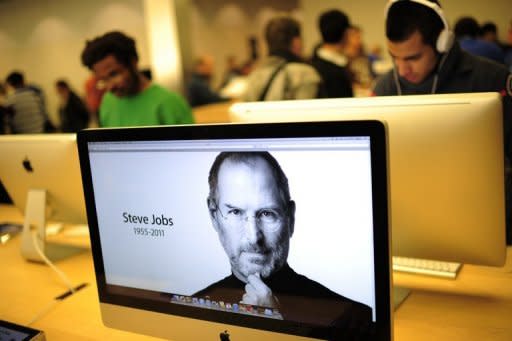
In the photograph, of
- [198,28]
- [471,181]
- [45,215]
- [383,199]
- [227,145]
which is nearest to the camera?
[383,199]

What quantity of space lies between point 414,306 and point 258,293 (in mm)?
453

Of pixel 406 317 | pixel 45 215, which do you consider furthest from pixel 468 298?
pixel 45 215

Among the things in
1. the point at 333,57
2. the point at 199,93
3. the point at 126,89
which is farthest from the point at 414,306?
the point at 199,93

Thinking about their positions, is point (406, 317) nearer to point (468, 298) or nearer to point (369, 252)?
point (468, 298)

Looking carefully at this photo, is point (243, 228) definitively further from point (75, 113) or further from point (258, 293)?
point (75, 113)

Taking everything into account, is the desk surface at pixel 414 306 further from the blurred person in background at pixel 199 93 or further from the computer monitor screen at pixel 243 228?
the blurred person in background at pixel 199 93

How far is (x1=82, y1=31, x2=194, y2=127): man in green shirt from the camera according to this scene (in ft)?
7.68

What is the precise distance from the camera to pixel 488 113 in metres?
1.00

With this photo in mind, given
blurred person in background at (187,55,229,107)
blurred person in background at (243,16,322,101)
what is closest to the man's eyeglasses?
blurred person in background at (243,16,322,101)

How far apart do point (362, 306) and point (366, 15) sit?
9856 mm

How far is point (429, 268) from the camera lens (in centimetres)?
133

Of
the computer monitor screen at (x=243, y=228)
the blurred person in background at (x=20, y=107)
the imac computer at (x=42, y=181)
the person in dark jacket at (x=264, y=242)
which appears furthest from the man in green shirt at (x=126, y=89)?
the blurred person in background at (x=20, y=107)

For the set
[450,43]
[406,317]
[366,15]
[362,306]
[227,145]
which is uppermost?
[366,15]

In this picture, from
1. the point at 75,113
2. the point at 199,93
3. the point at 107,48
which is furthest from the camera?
the point at 75,113
